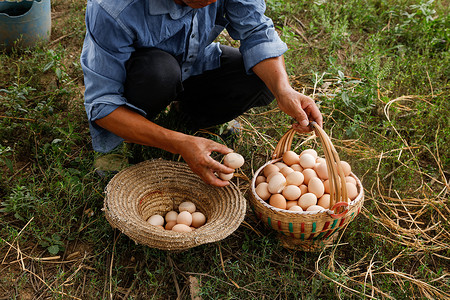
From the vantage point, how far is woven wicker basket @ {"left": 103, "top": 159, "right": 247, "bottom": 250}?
1796 mm

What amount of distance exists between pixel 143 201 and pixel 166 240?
1.48 ft

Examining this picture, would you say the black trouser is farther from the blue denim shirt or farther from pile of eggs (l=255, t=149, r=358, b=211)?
pile of eggs (l=255, t=149, r=358, b=211)

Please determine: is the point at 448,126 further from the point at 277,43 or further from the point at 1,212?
the point at 1,212

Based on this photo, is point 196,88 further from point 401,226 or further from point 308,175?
point 401,226

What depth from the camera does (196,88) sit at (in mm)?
2537

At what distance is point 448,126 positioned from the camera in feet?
9.65

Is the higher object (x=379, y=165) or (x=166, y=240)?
(x=166, y=240)

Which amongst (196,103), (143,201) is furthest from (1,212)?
(196,103)


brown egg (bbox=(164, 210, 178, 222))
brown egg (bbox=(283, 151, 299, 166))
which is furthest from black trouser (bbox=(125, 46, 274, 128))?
brown egg (bbox=(164, 210, 178, 222))

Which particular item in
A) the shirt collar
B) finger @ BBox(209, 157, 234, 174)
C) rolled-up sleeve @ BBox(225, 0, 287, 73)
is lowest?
finger @ BBox(209, 157, 234, 174)

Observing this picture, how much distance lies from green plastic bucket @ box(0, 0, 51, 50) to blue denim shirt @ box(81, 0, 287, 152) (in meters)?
1.46

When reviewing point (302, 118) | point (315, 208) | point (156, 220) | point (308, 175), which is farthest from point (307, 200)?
point (156, 220)

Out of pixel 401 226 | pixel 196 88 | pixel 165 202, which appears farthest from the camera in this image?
pixel 196 88

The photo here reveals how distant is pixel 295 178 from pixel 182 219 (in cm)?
59
